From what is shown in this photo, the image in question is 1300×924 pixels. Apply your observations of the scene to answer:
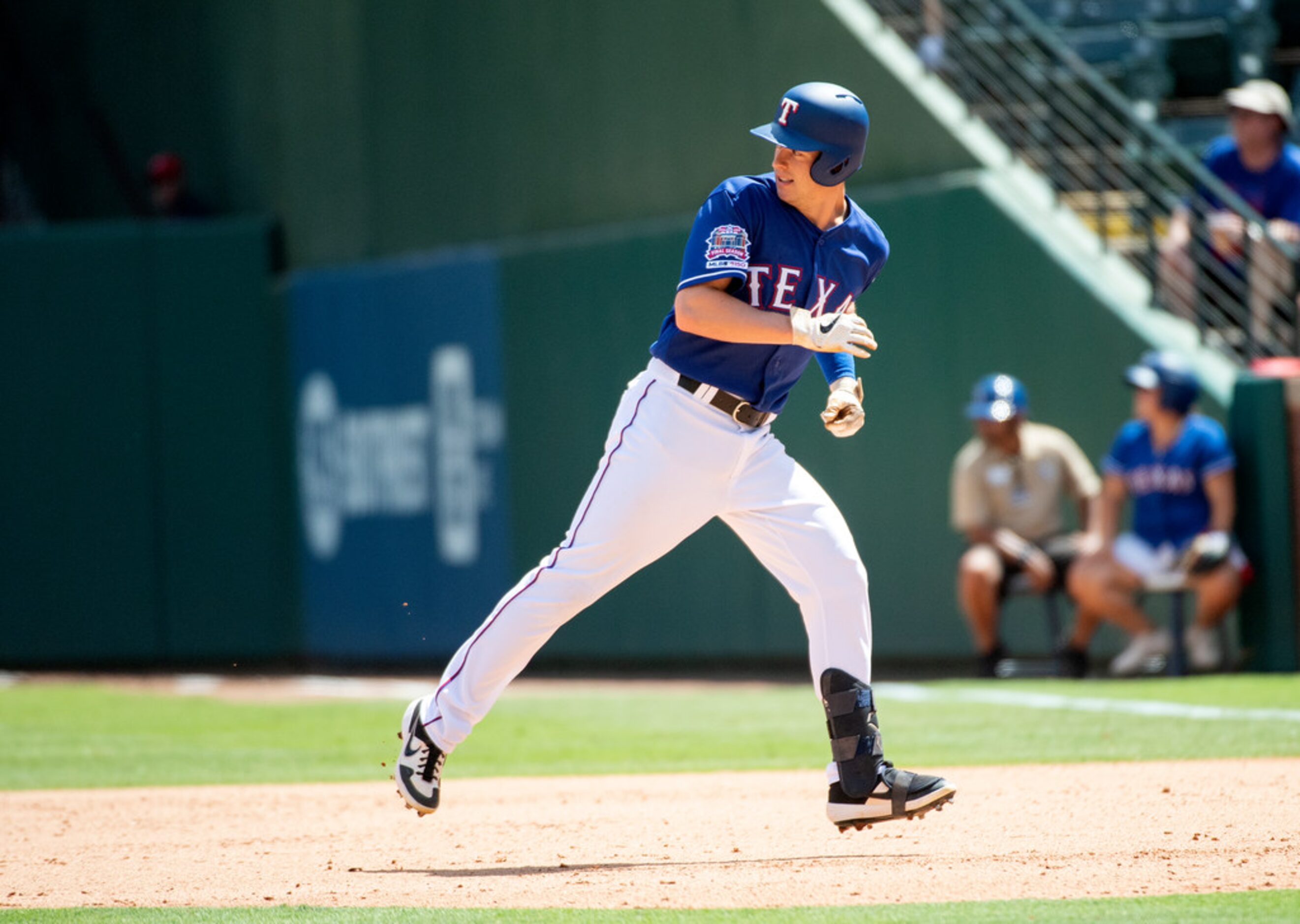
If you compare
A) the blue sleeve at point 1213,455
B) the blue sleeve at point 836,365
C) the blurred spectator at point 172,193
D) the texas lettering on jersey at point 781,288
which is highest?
the blurred spectator at point 172,193

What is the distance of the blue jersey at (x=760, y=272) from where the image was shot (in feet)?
15.1

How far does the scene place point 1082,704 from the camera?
825 cm

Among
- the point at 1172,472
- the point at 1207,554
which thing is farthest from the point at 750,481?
the point at 1172,472

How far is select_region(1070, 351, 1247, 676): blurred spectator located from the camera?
29.6 ft

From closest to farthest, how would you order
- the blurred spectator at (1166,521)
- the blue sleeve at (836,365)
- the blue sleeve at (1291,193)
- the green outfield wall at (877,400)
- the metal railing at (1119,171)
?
the blue sleeve at (836,365) < the blurred spectator at (1166,521) < the metal railing at (1119,171) < the blue sleeve at (1291,193) < the green outfield wall at (877,400)

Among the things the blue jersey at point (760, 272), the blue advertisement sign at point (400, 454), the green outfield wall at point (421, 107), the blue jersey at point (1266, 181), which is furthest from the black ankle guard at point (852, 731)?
the blue advertisement sign at point (400, 454)

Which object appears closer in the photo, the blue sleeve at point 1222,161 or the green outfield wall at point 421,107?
the blue sleeve at point 1222,161

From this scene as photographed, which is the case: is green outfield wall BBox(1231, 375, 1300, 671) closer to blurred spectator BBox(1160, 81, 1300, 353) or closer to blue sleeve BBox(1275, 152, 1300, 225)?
blurred spectator BBox(1160, 81, 1300, 353)

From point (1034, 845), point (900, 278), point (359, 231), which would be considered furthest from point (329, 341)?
point (1034, 845)

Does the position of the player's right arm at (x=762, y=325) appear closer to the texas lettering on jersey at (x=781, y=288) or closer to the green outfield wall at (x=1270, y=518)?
the texas lettering on jersey at (x=781, y=288)

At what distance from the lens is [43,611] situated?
47.7ft

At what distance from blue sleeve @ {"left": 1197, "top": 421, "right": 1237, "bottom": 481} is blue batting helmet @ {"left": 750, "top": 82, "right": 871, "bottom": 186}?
16.3 feet

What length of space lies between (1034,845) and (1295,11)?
8999mm

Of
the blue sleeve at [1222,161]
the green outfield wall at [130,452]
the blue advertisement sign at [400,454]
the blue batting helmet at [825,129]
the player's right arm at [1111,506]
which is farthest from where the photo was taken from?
the green outfield wall at [130,452]
